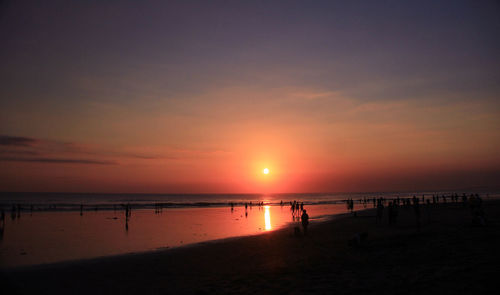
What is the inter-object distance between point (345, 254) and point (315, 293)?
651cm

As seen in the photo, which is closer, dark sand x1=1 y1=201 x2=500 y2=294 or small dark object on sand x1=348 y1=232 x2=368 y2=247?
dark sand x1=1 y1=201 x2=500 y2=294

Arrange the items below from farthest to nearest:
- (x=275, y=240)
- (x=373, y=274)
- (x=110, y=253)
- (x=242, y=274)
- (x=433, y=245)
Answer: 1. (x=275, y=240)
2. (x=110, y=253)
3. (x=433, y=245)
4. (x=242, y=274)
5. (x=373, y=274)

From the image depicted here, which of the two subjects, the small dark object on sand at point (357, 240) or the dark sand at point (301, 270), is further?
the small dark object on sand at point (357, 240)

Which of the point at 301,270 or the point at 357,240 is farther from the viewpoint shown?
the point at 357,240

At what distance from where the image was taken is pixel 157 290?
40.7 ft

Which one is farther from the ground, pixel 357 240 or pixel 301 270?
pixel 357 240

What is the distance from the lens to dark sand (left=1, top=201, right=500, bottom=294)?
35.7ft

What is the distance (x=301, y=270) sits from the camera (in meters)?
13.9

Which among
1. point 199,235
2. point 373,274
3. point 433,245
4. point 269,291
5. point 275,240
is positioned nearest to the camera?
point 269,291

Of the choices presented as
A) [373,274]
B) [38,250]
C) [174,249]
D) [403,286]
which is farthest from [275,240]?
[38,250]

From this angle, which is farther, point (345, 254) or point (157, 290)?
point (345, 254)

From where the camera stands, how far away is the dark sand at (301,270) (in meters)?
10.9

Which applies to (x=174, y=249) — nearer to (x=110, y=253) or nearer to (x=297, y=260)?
(x=110, y=253)

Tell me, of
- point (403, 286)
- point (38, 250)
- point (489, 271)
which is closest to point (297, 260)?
point (403, 286)
